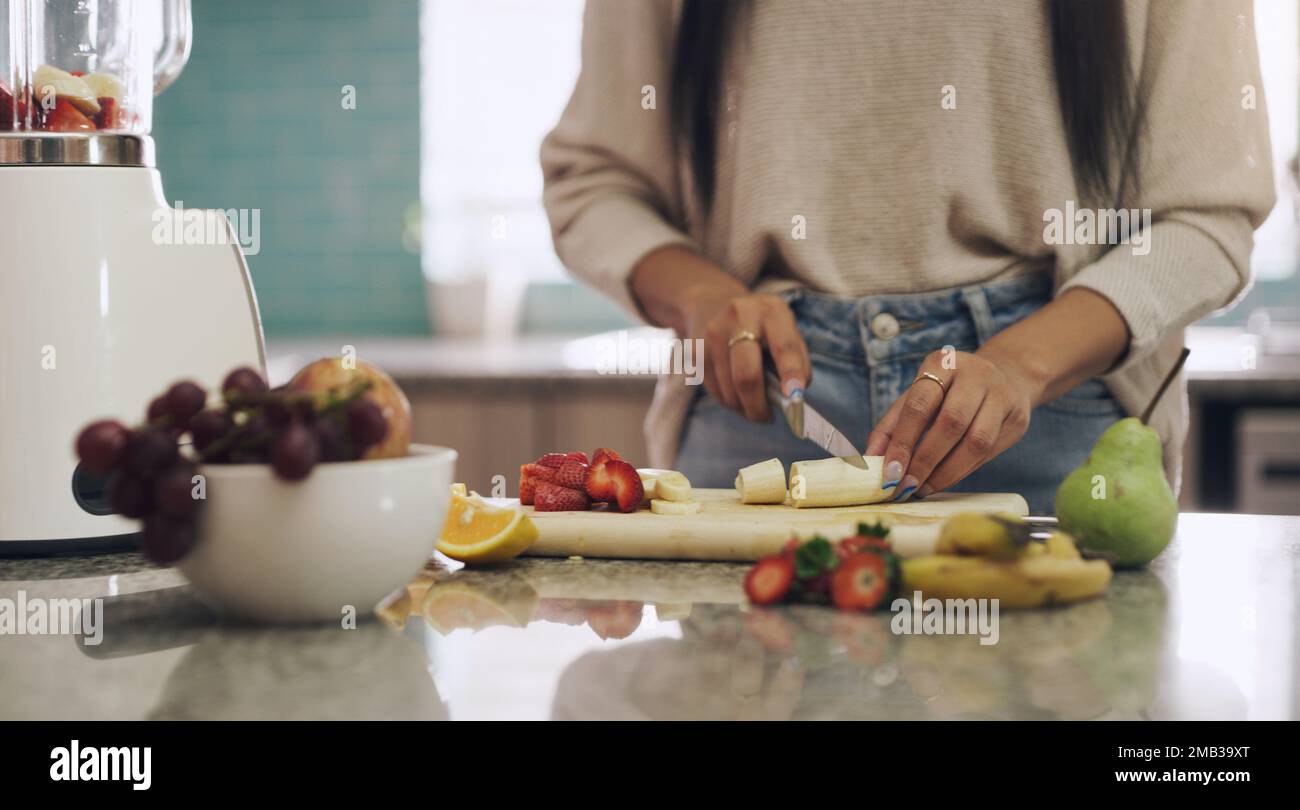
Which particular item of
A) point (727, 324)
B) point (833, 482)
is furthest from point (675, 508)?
point (727, 324)

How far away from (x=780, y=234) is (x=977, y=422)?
0.34m

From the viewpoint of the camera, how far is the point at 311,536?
0.63 metres

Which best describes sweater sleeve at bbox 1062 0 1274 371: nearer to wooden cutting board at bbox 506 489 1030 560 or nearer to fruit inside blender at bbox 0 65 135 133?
wooden cutting board at bbox 506 489 1030 560

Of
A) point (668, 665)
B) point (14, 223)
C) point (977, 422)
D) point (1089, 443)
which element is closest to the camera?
point (668, 665)

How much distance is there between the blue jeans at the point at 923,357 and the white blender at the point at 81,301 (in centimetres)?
52

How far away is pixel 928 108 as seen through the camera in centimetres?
118

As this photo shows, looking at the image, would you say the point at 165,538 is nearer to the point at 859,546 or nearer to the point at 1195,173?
the point at 859,546

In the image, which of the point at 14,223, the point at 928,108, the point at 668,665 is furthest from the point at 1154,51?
the point at 14,223

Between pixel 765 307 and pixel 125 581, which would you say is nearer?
pixel 125 581

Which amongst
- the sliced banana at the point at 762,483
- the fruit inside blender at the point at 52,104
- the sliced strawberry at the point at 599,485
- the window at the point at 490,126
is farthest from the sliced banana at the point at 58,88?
the window at the point at 490,126

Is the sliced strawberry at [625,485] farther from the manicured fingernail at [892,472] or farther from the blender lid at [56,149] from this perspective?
the blender lid at [56,149]

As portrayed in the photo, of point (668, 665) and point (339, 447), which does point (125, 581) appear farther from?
point (668, 665)

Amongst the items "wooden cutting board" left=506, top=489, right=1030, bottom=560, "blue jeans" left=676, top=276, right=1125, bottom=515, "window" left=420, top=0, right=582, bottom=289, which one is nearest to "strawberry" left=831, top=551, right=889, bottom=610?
"wooden cutting board" left=506, top=489, right=1030, bottom=560

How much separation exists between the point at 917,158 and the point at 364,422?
72cm
